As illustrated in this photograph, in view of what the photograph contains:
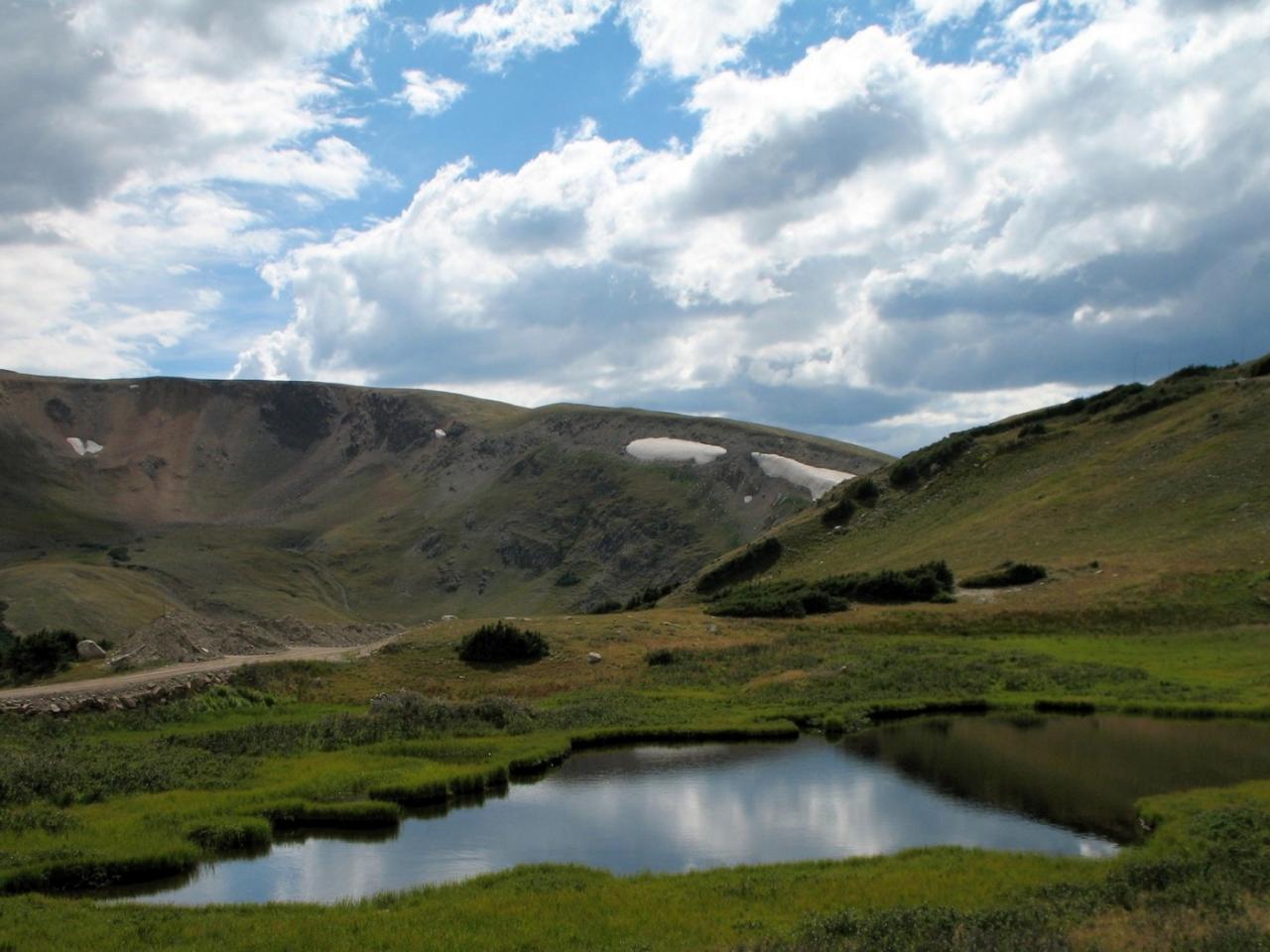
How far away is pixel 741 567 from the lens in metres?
83.7

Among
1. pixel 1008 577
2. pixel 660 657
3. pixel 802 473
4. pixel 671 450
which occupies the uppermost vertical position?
pixel 671 450

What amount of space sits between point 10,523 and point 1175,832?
19163 centimetres

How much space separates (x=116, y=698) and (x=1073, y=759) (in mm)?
34555

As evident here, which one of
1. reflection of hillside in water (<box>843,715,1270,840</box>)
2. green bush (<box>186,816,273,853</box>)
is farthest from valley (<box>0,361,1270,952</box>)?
reflection of hillside in water (<box>843,715,1270,840</box>)

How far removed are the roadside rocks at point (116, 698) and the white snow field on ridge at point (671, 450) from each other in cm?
13169

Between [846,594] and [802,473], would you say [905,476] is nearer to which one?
[846,594]

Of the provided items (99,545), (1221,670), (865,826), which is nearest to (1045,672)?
(1221,670)

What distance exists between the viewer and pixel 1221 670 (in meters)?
40.4

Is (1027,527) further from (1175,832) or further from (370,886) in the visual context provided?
(370,886)

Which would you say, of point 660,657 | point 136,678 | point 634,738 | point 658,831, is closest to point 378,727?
point 634,738

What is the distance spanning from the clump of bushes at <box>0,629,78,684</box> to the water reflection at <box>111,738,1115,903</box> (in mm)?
29275

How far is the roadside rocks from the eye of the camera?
37531mm

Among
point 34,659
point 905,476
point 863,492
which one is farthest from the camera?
point 905,476

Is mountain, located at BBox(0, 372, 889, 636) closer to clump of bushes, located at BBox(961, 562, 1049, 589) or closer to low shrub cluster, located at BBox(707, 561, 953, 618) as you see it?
low shrub cluster, located at BBox(707, 561, 953, 618)
